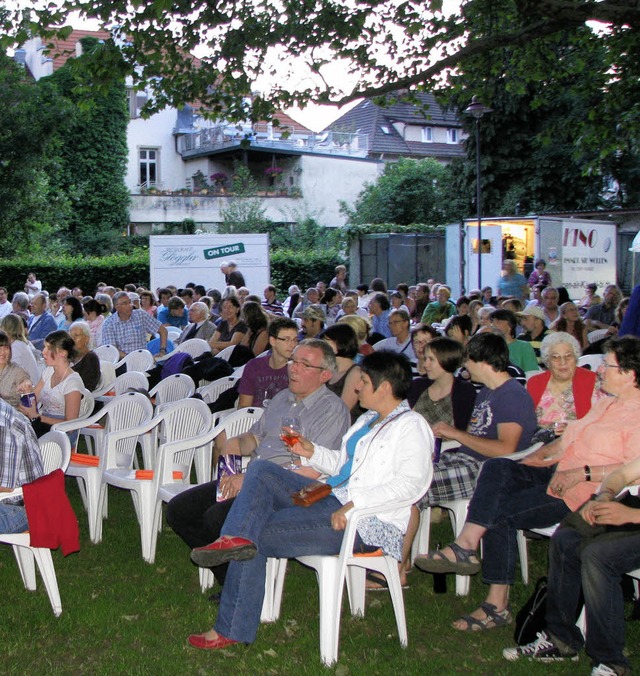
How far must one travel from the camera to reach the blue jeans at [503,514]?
432 centimetres

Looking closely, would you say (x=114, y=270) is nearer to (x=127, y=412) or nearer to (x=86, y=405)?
(x=86, y=405)

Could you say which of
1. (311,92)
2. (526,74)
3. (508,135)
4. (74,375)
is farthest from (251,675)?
(508,135)

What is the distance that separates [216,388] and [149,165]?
33.3 meters

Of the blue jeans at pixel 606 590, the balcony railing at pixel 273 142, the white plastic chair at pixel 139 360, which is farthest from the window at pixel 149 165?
the blue jeans at pixel 606 590

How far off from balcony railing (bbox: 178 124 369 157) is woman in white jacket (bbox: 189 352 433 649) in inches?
Result: 1353

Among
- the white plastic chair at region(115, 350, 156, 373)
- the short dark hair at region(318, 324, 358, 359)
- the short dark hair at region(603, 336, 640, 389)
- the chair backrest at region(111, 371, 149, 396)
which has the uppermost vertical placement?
the short dark hair at region(603, 336, 640, 389)

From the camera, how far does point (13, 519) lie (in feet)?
14.5

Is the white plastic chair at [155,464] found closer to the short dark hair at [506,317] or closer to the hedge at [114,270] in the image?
the short dark hair at [506,317]

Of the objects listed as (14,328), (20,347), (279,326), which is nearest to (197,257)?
(14,328)

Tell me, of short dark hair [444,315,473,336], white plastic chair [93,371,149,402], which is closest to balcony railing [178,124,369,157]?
white plastic chair [93,371,149,402]

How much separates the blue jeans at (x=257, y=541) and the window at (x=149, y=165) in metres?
36.4

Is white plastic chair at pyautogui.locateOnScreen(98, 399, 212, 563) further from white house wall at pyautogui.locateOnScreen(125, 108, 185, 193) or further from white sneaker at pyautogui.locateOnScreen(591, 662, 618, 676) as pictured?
white house wall at pyautogui.locateOnScreen(125, 108, 185, 193)

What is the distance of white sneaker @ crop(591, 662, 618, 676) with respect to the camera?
3625 millimetres

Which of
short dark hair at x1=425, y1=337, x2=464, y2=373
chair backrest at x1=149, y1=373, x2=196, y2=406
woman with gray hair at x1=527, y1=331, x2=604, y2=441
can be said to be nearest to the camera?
woman with gray hair at x1=527, y1=331, x2=604, y2=441
